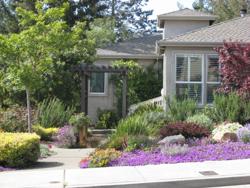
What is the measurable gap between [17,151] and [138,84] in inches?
543

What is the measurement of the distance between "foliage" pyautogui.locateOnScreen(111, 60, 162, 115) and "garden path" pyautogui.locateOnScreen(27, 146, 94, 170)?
977 cm

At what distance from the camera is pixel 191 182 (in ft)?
31.4

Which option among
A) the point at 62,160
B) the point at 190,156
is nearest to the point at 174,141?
the point at 190,156

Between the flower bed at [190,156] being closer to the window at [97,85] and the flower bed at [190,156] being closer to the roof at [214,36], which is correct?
the roof at [214,36]

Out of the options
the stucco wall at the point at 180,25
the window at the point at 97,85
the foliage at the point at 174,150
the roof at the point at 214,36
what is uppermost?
the stucco wall at the point at 180,25

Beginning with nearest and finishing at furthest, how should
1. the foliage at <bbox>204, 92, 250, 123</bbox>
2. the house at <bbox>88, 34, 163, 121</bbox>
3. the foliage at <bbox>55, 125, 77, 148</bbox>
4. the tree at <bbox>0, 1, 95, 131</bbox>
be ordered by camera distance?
the foliage at <bbox>55, 125, 77, 148</bbox>, the tree at <bbox>0, 1, 95, 131</bbox>, the foliage at <bbox>204, 92, 250, 123</bbox>, the house at <bbox>88, 34, 163, 121</bbox>

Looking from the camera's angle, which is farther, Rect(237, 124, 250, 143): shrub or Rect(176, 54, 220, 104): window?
Rect(176, 54, 220, 104): window

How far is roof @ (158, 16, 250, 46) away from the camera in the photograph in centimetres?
2050

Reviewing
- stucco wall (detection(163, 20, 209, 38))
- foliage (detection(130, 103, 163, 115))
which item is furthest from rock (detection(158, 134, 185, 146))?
stucco wall (detection(163, 20, 209, 38))

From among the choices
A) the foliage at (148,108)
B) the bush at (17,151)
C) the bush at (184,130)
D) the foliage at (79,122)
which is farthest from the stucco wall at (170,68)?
the bush at (17,151)

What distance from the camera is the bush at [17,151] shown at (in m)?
12.5

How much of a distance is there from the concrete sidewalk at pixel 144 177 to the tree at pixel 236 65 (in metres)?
7.81

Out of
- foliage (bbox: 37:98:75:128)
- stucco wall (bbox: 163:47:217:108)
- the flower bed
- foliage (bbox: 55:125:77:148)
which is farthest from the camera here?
stucco wall (bbox: 163:47:217:108)

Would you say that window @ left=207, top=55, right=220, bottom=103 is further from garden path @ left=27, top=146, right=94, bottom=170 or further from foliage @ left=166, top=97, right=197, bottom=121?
garden path @ left=27, top=146, right=94, bottom=170
